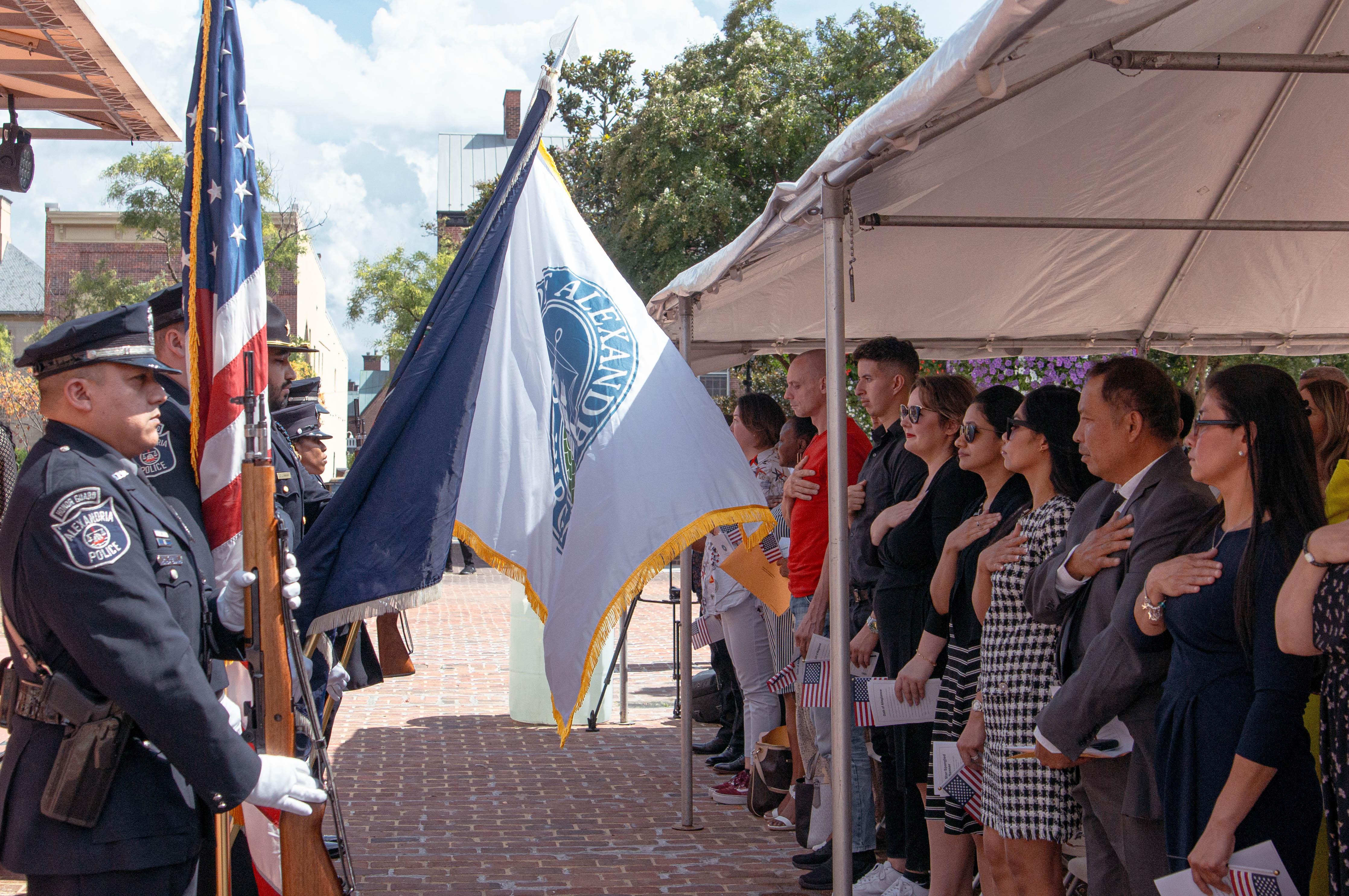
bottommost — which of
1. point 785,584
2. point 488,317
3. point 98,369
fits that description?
point 785,584

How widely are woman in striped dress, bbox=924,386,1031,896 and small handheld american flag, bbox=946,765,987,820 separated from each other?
0.02m

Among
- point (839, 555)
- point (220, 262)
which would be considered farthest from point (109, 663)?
point (839, 555)

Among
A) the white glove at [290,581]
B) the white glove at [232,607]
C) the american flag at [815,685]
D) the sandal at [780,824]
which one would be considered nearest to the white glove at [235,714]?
the white glove at [232,607]

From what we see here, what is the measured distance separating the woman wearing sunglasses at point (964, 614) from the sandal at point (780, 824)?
6.31 ft

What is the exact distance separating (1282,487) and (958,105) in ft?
4.42

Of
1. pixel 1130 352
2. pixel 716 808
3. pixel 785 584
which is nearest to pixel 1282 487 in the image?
pixel 785 584

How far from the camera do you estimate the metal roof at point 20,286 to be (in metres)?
57.4

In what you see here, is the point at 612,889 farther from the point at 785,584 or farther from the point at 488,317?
the point at 488,317

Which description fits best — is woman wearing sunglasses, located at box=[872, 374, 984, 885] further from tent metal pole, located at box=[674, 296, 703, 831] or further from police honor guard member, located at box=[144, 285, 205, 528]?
police honor guard member, located at box=[144, 285, 205, 528]

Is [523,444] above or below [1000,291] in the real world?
below

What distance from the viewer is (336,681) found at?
5.09 metres

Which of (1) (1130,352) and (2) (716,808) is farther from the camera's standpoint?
(1) (1130,352)

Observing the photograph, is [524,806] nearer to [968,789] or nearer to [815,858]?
[815,858]

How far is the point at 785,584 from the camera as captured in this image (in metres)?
5.86
